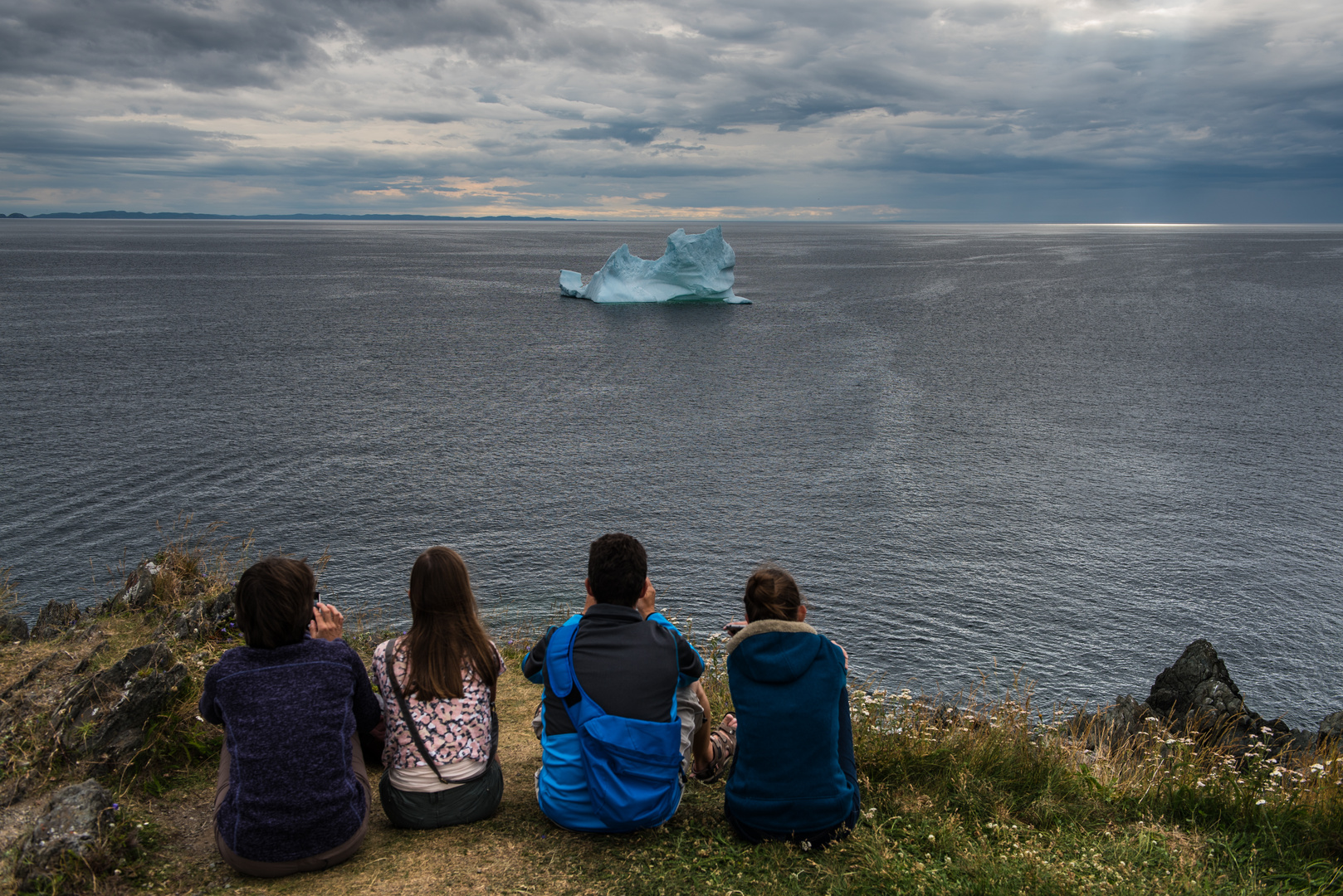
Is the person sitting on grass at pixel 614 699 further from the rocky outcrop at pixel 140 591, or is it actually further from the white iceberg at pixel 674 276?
the white iceberg at pixel 674 276

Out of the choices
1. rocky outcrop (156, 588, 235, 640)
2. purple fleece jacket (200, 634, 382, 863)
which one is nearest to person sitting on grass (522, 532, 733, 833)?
purple fleece jacket (200, 634, 382, 863)

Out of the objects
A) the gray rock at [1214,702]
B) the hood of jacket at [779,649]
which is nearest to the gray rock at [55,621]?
the hood of jacket at [779,649]

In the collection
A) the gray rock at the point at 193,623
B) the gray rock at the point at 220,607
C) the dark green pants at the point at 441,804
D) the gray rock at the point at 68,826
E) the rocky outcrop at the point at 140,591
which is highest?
the gray rock at the point at 68,826

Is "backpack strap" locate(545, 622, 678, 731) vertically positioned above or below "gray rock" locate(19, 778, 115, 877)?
above

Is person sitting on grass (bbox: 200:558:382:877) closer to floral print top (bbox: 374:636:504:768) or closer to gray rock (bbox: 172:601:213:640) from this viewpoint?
floral print top (bbox: 374:636:504:768)

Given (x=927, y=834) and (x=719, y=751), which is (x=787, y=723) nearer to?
(x=719, y=751)

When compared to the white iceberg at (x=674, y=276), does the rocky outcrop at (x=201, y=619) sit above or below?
below

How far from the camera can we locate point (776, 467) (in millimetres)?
27953

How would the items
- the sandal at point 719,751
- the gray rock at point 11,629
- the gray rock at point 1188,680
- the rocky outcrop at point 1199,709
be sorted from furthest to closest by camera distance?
the gray rock at point 1188,680 < the rocky outcrop at point 1199,709 < the gray rock at point 11,629 < the sandal at point 719,751

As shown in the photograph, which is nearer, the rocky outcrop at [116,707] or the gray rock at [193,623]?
the rocky outcrop at [116,707]

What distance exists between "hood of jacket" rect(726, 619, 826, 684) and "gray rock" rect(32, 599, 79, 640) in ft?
30.3

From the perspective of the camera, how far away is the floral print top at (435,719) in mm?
4578

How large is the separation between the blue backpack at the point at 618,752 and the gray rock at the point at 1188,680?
11.9 m

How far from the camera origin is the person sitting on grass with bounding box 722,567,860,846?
4426 millimetres
